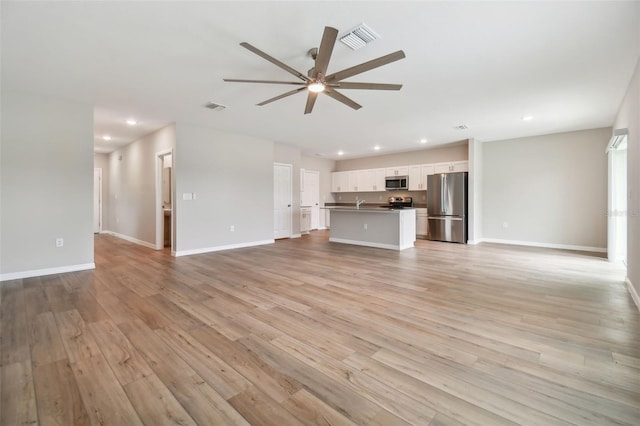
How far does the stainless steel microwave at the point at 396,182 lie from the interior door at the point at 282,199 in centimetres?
313

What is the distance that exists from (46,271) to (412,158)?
8.66 metres

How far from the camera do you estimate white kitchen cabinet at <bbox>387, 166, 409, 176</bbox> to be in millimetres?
8719

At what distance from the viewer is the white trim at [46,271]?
3.85 meters

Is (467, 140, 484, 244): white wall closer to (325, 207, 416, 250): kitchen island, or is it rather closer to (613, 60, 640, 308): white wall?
(325, 207, 416, 250): kitchen island

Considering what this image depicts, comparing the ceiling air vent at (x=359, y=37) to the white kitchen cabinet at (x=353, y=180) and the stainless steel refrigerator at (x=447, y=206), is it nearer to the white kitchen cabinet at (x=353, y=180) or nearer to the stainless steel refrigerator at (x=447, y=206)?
the stainless steel refrigerator at (x=447, y=206)

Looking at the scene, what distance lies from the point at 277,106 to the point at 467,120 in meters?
3.57

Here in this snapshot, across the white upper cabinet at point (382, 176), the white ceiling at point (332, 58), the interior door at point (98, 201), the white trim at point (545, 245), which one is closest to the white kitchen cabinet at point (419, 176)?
the white upper cabinet at point (382, 176)

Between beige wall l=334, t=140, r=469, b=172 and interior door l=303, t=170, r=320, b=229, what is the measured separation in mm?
1277

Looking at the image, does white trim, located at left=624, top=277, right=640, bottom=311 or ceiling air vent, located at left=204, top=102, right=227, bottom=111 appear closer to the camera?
white trim, located at left=624, top=277, right=640, bottom=311

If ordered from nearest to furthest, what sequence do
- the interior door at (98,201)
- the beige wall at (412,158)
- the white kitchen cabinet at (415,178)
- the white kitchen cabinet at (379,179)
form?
1. the beige wall at (412,158)
2. the white kitchen cabinet at (415,178)
3. the interior door at (98,201)
4. the white kitchen cabinet at (379,179)

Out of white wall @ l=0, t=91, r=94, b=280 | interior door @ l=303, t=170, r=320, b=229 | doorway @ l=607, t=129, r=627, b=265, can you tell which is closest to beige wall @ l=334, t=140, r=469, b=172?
interior door @ l=303, t=170, r=320, b=229

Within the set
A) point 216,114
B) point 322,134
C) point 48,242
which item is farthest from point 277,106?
point 48,242

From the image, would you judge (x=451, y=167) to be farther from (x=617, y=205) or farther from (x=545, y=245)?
(x=617, y=205)

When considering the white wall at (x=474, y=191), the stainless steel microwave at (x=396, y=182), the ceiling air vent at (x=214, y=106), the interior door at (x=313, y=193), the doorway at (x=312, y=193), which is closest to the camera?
the ceiling air vent at (x=214, y=106)
